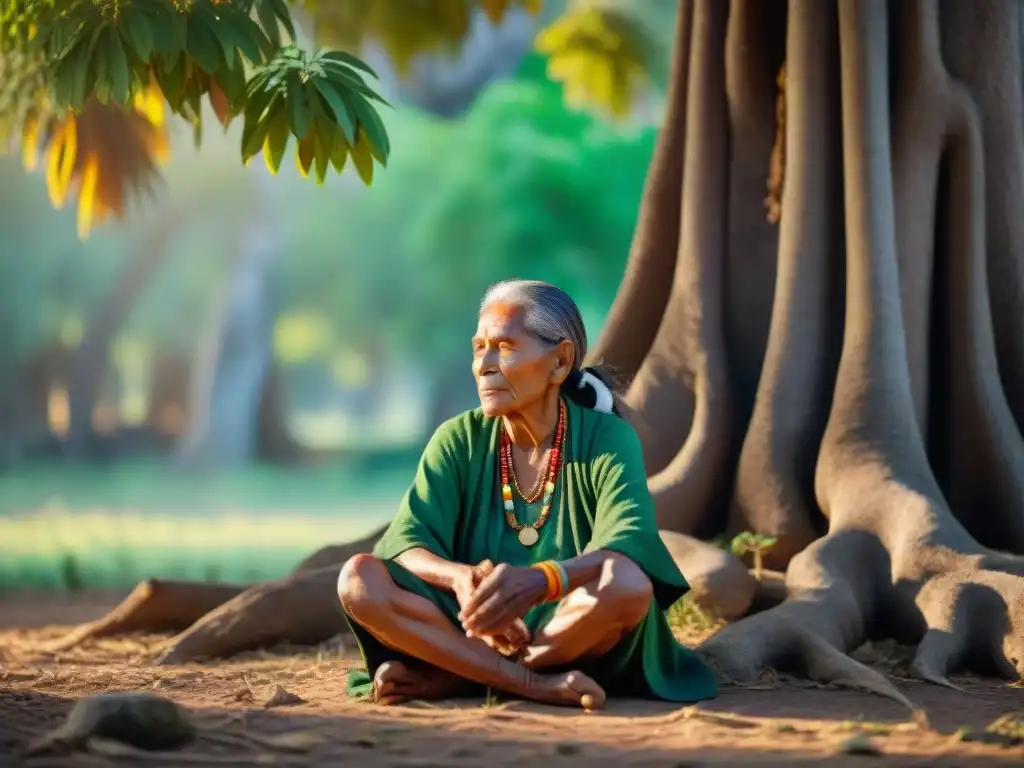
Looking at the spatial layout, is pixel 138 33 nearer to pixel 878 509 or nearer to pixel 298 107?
pixel 298 107

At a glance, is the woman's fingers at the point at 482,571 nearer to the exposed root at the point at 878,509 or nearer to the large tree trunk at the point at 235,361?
the exposed root at the point at 878,509

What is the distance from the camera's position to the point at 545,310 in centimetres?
406

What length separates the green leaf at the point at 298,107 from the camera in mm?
4465

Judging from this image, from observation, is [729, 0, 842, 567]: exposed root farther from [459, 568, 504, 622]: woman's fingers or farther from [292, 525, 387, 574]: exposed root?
[459, 568, 504, 622]: woman's fingers

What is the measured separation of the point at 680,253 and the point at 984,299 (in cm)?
132

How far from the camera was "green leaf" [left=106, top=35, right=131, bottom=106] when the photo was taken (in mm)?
4363

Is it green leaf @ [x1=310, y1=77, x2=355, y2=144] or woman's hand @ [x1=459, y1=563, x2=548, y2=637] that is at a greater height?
green leaf @ [x1=310, y1=77, x2=355, y2=144]

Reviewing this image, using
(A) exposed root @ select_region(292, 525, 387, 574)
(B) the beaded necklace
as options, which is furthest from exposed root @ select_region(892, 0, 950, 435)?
(A) exposed root @ select_region(292, 525, 387, 574)

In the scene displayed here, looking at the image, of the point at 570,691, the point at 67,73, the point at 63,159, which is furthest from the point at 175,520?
the point at 570,691

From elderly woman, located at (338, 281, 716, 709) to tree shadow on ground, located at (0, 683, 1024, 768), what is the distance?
0.11 meters

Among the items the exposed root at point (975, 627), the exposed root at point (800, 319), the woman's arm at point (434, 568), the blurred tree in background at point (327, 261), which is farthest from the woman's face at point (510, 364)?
the blurred tree in background at point (327, 261)

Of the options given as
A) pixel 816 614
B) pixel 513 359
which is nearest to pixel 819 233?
pixel 816 614

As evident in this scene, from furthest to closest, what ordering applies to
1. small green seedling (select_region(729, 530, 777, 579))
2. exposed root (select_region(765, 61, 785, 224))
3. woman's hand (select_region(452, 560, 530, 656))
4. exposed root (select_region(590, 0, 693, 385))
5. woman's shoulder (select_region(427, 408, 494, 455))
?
exposed root (select_region(590, 0, 693, 385)) < exposed root (select_region(765, 61, 785, 224)) < small green seedling (select_region(729, 530, 777, 579)) < woman's shoulder (select_region(427, 408, 494, 455)) < woman's hand (select_region(452, 560, 530, 656))

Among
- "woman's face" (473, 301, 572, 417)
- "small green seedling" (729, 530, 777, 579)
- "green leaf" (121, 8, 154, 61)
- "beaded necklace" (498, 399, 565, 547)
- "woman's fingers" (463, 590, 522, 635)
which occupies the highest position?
"green leaf" (121, 8, 154, 61)
